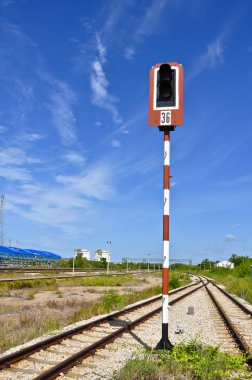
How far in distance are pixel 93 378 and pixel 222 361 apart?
2.00 meters

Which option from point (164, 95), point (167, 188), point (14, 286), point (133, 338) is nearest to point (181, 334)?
point (133, 338)

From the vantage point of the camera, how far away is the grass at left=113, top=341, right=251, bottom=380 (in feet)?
20.3

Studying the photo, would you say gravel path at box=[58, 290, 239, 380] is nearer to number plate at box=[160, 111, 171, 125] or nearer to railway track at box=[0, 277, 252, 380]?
railway track at box=[0, 277, 252, 380]

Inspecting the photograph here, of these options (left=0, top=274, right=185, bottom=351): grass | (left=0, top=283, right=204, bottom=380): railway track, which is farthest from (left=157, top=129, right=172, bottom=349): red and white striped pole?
(left=0, top=274, right=185, bottom=351): grass

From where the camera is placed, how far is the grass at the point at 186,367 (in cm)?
619

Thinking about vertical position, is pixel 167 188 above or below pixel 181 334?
above

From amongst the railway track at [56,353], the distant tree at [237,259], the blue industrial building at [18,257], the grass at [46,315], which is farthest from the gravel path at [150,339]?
the distant tree at [237,259]

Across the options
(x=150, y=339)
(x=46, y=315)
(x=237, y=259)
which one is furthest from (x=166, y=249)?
(x=237, y=259)

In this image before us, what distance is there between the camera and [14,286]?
99.4 ft

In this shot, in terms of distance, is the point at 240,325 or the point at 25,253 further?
the point at 25,253

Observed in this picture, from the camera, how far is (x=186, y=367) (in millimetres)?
6691

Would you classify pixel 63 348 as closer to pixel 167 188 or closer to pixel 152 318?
pixel 167 188

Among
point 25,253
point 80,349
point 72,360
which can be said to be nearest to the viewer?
point 72,360

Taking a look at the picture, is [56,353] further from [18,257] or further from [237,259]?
[237,259]
